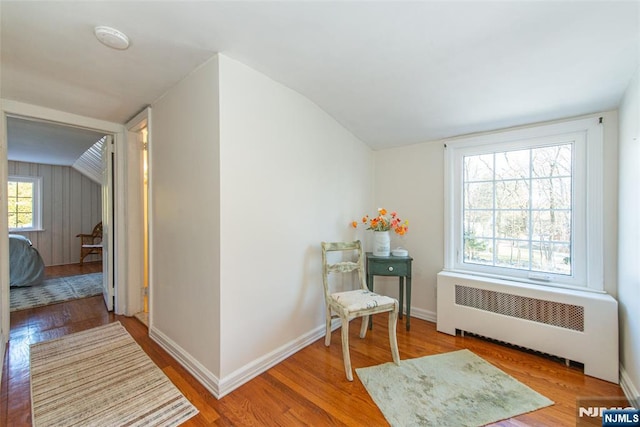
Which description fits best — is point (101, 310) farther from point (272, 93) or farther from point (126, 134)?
point (272, 93)

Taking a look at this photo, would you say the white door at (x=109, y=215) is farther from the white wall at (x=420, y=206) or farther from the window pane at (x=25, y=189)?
the window pane at (x=25, y=189)

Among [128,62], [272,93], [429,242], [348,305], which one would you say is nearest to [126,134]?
[128,62]

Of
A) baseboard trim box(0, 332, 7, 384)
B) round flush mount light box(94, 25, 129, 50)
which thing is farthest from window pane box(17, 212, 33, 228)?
round flush mount light box(94, 25, 129, 50)

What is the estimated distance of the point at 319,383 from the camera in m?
1.71

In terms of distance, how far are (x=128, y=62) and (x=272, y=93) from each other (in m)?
0.94

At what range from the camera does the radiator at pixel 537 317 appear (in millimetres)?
1768

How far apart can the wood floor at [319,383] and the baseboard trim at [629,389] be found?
0.05 metres

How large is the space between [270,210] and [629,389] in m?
2.55

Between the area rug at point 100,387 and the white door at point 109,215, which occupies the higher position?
the white door at point 109,215

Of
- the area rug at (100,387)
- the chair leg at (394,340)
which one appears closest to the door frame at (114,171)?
the area rug at (100,387)

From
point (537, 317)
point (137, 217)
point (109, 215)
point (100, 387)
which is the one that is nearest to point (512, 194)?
point (537, 317)

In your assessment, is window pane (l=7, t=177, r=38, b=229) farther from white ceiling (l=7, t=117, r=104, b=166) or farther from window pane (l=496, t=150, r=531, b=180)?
window pane (l=496, t=150, r=531, b=180)

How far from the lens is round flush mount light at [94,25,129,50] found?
53.8 inches

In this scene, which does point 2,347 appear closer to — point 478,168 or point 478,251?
point 478,251
